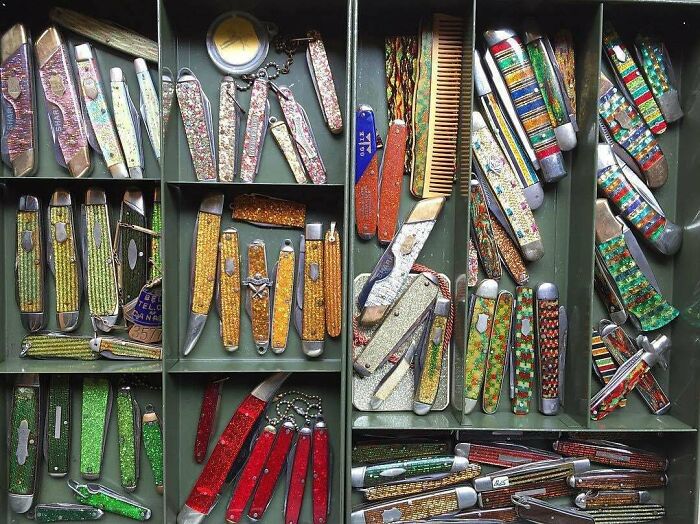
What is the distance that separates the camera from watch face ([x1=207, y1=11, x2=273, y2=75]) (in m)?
1.86

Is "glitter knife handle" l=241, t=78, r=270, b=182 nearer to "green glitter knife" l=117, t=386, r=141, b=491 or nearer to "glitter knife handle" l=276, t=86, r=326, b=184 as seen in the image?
"glitter knife handle" l=276, t=86, r=326, b=184

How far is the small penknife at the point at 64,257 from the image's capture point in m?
1.84

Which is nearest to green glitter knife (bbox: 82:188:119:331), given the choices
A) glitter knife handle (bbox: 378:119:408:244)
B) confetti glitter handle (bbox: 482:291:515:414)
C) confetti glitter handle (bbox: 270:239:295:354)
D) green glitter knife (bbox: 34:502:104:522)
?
confetti glitter handle (bbox: 270:239:295:354)

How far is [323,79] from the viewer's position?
6.04 feet

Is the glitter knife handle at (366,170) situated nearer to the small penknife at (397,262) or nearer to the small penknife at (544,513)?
the small penknife at (397,262)

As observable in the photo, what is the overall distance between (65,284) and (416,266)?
1.11 meters

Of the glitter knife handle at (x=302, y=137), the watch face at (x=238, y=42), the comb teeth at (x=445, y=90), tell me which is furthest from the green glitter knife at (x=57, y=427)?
the comb teeth at (x=445, y=90)

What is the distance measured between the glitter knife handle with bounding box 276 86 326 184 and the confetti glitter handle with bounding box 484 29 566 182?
2.05 ft

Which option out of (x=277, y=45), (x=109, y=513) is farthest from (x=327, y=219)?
(x=109, y=513)

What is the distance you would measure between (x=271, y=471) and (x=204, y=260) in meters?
0.71

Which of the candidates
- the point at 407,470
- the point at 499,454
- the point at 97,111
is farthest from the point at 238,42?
the point at 499,454

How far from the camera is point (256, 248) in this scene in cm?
187

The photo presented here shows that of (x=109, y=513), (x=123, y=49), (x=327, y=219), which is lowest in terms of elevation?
(x=109, y=513)

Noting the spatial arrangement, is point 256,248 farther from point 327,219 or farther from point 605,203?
point 605,203
